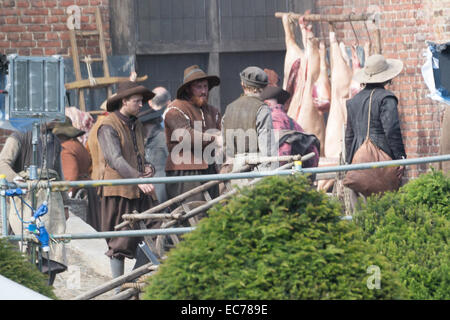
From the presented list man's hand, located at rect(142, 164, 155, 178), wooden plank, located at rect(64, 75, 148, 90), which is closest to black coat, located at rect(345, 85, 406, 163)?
man's hand, located at rect(142, 164, 155, 178)

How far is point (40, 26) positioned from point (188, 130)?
4.70m

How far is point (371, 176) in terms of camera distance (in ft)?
27.3

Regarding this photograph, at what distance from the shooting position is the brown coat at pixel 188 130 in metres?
8.44

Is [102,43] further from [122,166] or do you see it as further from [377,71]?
[122,166]

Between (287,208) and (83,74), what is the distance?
8.81 metres

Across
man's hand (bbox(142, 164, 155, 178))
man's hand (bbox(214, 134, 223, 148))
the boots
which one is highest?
man's hand (bbox(214, 134, 223, 148))

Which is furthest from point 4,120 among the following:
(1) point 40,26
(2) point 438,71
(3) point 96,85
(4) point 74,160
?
(1) point 40,26

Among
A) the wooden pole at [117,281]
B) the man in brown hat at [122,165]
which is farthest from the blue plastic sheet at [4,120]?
the wooden pole at [117,281]

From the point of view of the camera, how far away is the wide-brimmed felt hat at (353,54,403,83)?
898cm

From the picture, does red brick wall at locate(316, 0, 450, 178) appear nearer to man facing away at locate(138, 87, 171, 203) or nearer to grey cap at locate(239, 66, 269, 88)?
man facing away at locate(138, 87, 171, 203)

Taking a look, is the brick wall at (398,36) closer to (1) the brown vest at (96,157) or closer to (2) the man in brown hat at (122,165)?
(1) the brown vest at (96,157)

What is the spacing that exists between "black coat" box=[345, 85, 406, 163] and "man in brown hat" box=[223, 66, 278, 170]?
0.90m

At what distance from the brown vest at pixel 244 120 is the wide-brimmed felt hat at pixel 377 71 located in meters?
1.23

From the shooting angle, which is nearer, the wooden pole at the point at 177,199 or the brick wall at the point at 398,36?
the wooden pole at the point at 177,199
